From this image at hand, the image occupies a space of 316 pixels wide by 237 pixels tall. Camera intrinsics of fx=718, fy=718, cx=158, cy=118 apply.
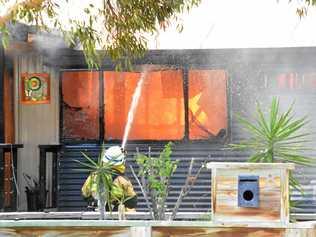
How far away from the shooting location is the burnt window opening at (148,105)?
1191 centimetres

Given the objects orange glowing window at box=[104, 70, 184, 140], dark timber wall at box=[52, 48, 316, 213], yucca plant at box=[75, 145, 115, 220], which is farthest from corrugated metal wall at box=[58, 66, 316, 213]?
yucca plant at box=[75, 145, 115, 220]

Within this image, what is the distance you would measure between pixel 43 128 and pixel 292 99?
4270 millimetres

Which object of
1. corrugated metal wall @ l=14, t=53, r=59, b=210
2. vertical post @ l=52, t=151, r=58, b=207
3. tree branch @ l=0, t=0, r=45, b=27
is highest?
tree branch @ l=0, t=0, r=45, b=27

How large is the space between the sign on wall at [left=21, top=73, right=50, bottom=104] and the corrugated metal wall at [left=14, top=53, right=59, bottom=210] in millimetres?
130

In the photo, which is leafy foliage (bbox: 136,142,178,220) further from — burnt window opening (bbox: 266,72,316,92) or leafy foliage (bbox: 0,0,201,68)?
burnt window opening (bbox: 266,72,316,92)

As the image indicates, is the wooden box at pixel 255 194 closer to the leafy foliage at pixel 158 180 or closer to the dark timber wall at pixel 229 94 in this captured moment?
the leafy foliage at pixel 158 180

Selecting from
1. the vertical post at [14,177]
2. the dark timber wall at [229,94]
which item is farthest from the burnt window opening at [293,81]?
the vertical post at [14,177]

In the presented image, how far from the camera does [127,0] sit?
8.66 metres

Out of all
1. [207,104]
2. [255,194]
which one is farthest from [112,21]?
[255,194]

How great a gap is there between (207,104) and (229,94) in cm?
40

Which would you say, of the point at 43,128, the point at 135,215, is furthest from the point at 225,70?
the point at 135,215

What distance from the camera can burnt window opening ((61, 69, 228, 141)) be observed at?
39.1ft

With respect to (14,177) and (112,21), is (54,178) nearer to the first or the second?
(14,177)

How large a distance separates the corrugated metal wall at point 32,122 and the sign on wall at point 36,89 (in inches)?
5.1
